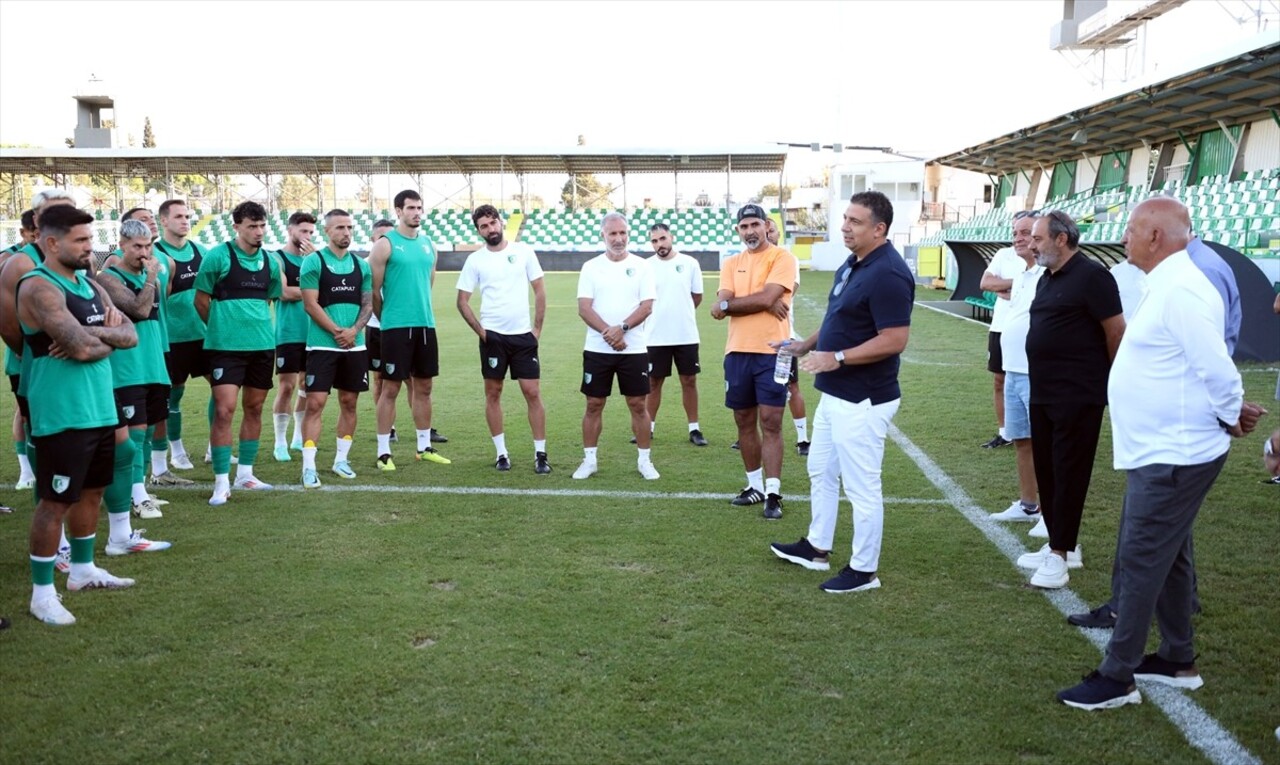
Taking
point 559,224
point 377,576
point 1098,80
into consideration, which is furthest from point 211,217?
point 377,576

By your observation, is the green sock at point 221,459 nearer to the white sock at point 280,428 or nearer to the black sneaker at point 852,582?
the white sock at point 280,428

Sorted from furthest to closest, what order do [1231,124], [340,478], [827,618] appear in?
[1231,124]
[340,478]
[827,618]

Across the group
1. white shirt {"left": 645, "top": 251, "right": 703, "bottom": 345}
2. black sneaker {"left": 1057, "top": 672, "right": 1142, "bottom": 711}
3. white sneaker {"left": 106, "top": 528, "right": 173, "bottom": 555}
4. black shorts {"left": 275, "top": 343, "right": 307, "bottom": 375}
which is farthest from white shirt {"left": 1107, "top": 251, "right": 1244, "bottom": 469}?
black shorts {"left": 275, "top": 343, "right": 307, "bottom": 375}

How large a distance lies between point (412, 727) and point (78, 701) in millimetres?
1389

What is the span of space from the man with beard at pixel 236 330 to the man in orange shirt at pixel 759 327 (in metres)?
3.41

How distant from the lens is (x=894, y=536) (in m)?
6.22

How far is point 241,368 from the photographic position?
7320 mm

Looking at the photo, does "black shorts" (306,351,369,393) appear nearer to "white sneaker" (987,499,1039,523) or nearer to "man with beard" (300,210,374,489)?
"man with beard" (300,210,374,489)

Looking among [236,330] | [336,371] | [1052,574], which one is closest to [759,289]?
[1052,574]

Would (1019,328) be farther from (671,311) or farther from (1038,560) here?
(671,311)

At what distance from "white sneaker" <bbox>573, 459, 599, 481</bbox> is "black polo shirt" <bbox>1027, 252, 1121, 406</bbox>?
148 inches

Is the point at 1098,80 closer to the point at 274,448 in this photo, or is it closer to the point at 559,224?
the point at 559,224

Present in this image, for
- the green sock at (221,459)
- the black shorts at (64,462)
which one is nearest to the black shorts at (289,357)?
the green sock at (221,459)

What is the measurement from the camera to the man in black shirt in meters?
5.05
